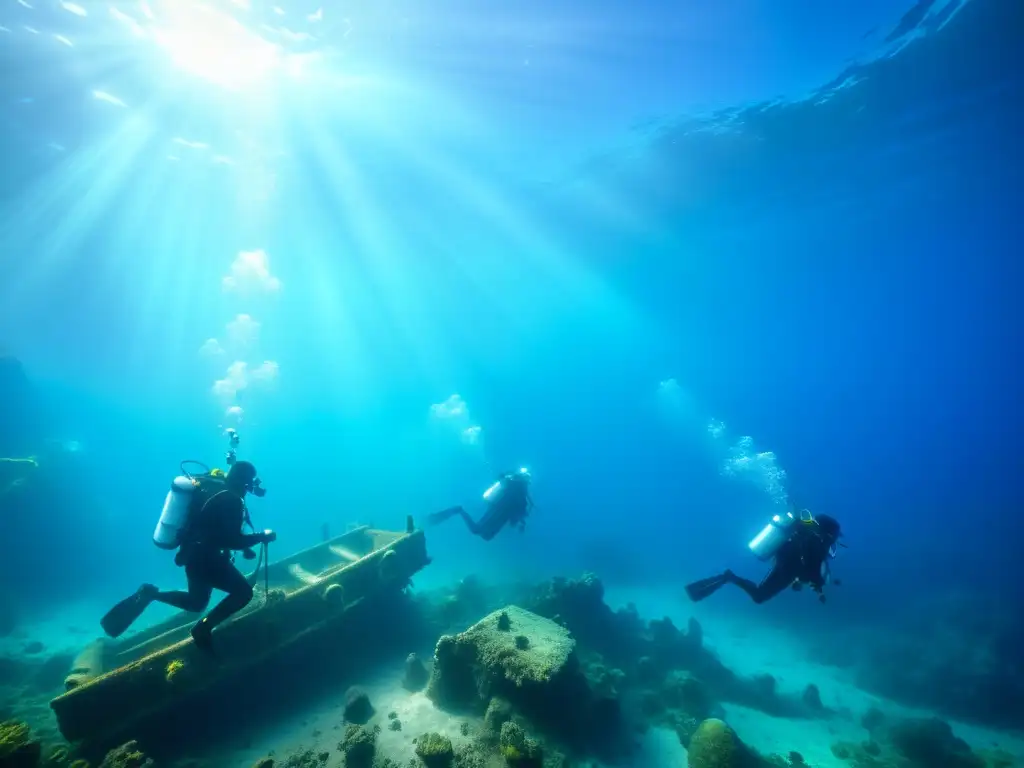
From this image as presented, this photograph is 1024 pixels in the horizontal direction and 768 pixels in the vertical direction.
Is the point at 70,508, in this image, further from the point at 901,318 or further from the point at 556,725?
the point at 901,318

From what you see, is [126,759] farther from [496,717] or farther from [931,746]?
[931,746]

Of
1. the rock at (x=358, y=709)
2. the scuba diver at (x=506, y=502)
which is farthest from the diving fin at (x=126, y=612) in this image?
the scuba diver at (x=506, y=502)

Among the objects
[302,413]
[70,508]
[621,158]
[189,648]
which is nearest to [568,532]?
[621,158]

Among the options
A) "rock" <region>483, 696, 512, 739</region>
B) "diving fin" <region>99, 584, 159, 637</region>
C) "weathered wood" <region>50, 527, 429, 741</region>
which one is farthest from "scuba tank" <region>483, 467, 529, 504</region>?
"diving fin" <region>99, 584, 159, 637</region>

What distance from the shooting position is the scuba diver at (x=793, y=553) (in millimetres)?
7348

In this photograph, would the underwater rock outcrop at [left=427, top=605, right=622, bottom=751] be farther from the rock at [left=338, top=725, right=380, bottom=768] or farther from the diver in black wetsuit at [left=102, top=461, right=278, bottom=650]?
the diver in black wetsuit at [left=102, top=461, right=278, bottom=650]

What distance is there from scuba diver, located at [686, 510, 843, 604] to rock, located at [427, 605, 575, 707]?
277 cm

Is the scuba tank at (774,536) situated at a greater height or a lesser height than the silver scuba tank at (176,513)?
greater

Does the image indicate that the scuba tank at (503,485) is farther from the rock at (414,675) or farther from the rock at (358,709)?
the rock at (358,709)

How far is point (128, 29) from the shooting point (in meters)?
16.5

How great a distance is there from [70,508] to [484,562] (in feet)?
81.1

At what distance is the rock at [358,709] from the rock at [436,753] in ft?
6.42

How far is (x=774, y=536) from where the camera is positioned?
26.7 feet

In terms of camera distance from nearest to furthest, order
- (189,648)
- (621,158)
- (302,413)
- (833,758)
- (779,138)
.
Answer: (189,648) < (833,758) < (779,138) < (621,158) < (302,413)
